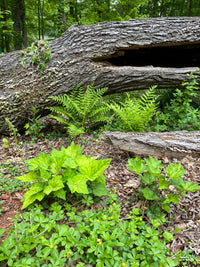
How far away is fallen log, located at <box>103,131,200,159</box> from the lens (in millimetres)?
2711

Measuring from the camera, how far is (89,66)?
3.87 meters

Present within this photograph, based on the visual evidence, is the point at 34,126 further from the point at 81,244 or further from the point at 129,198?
the point at 81,244

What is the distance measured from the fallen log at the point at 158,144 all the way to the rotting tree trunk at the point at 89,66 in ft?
5.58

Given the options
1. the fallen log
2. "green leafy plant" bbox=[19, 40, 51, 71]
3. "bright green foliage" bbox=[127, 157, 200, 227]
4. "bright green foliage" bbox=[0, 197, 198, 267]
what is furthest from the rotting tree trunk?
"bright green foliage" bbox=[0, 197, 198, 267]

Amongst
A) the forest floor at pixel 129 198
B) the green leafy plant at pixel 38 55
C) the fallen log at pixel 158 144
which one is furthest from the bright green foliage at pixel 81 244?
the green leafy plant at pixel 38 55

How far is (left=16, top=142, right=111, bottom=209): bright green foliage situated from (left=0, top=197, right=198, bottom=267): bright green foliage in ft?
0.63

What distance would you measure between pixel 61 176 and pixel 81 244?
0.64 metres

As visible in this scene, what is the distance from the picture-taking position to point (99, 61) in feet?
13.2

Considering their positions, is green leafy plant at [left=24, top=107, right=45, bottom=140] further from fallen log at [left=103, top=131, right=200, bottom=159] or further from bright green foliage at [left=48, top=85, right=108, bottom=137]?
fallen log at [left=103, top=131, right=200, bottom=159]

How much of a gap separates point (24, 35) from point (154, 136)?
1165 centimetres

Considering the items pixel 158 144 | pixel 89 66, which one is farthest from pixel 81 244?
pixel 89 66

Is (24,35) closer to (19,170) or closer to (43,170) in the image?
(19,170)

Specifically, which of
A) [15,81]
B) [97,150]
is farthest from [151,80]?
[15,81]

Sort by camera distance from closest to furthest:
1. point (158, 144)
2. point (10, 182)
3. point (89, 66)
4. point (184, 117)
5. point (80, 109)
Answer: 1. point (10, 182)
2. point (158, 144)
3. point (80, 109)
4. point (89, 66)
5. point (184, 117)
